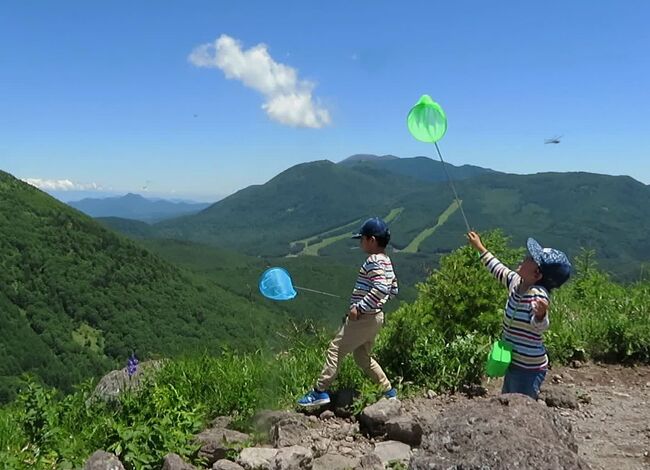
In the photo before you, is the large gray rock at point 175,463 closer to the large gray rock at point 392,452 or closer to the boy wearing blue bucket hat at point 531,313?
the large gray rock at point 392,452

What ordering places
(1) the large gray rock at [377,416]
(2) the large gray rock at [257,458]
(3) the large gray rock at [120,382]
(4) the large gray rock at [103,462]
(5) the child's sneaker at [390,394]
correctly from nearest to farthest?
(4) the large gray rock at [103,462] < (2) the large gray rock at [257,458] < (1) the large gray rock at [377,416] < (5) the child's sneaker at [390,394] < (3) the large gray rock at [120,382]

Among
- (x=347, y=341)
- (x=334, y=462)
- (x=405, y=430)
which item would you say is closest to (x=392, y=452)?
(x=405, y=430)

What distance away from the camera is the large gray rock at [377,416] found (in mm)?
4855

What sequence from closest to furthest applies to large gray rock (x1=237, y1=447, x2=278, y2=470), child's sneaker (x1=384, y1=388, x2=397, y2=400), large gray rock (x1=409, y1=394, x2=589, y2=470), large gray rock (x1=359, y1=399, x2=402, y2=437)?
large gray rock (x1=409, y1=394, x2=589, y2=470) → large gray rock (x1=237, y1=447, x2=278, y2=470) → large gray rock (x1=359, y1=399, x2=402, y2=437) → child's sneaker (x1=384, y1=388, x2=397, y2=400)

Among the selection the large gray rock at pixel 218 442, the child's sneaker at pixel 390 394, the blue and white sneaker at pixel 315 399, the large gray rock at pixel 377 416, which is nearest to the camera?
the large gray rock at pixel 218 442

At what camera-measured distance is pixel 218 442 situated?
177 inches

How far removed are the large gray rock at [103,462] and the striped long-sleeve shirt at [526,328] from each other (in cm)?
306

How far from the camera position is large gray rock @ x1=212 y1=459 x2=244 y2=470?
4.08 m

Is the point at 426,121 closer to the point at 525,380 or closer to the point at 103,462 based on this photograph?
the point at 525,380

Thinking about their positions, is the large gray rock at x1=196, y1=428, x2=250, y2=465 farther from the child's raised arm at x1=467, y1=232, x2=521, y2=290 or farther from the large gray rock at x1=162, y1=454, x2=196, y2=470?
the child's raised arm at x1=467, y1=232, x2=521, y2=290

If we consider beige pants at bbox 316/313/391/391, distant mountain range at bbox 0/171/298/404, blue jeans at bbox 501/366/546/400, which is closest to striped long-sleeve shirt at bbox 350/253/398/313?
beige pants at bbox 316/313/391/391

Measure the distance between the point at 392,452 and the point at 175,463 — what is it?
1.53 meters

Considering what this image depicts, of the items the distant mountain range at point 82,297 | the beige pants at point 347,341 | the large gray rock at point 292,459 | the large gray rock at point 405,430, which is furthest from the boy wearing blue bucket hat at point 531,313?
the distant mountain range at point 82,297

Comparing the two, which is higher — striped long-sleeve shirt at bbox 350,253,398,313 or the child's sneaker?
striped long-sleeve shirt at bbox 350,253,398,313
